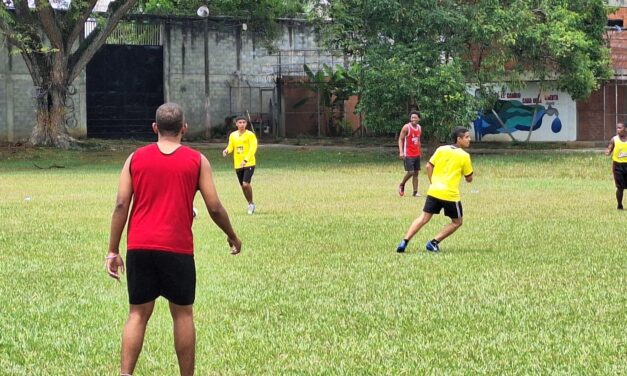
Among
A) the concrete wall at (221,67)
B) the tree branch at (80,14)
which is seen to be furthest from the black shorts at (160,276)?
the concrete wall at (221,67)

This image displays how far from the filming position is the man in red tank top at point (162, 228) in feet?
17.9

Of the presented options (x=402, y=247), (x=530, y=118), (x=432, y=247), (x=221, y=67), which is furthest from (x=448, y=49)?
(x=402, y=247)

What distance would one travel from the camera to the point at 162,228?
214 inches

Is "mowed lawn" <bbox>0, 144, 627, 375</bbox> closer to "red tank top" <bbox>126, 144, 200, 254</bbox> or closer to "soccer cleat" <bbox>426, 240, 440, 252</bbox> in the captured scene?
"soccer cleat" <bbox>426, 240, 440, 252</bbox>

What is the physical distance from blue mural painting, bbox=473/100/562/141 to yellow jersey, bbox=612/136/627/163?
25.9m

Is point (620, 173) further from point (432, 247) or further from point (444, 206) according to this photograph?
point (432, 247)

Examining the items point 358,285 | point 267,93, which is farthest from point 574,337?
point 267,93

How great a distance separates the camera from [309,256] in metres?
11.3

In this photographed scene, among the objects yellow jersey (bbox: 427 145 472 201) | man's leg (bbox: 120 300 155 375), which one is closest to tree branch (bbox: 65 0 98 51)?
yellow jersey (bbox: 427 145 472 201)

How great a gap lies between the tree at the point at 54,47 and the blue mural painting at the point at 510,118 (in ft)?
57.1

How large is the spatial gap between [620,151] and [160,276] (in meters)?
13.6

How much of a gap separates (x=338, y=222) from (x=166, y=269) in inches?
383

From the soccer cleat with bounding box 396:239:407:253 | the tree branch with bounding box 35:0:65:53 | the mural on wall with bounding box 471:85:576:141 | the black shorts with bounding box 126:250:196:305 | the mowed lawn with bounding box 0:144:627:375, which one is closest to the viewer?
the black shorts with bounding box 126:250:196:305

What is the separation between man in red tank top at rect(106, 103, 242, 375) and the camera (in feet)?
17.9
